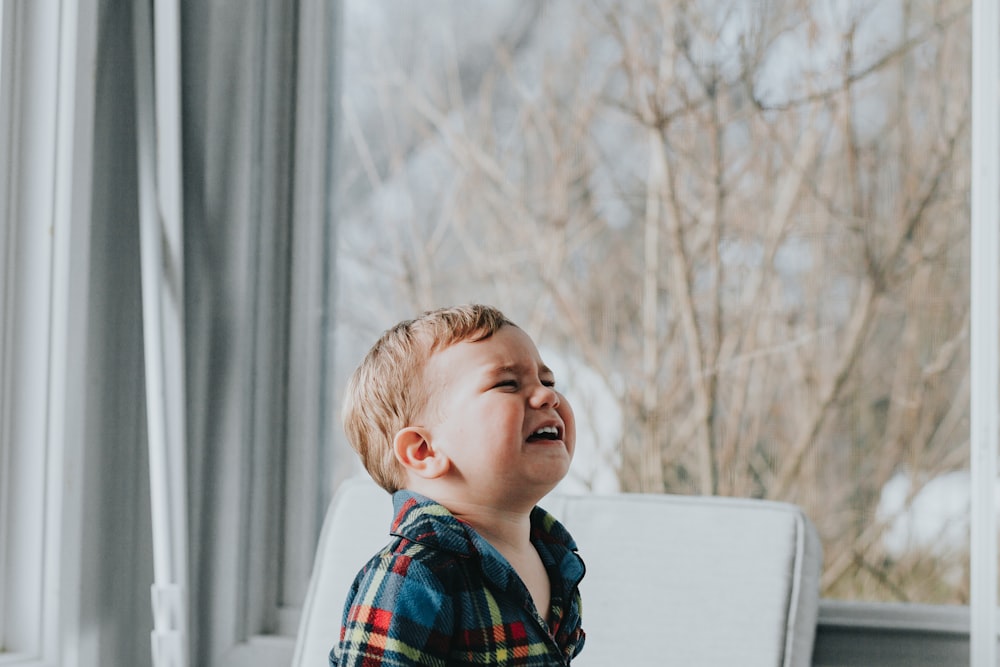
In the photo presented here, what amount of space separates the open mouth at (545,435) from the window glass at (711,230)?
614mm

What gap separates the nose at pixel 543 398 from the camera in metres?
1.00

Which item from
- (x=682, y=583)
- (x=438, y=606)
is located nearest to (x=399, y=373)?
(x=438, y=606)

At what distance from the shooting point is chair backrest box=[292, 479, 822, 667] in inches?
49.2

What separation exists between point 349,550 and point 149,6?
886mm

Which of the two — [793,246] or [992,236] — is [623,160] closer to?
[793,246]

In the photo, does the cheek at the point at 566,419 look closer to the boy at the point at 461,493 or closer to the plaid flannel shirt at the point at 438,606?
the boy at the point at 461,493

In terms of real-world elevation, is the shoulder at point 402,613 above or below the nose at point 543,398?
below

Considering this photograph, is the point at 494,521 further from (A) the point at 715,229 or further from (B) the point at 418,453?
(A) the point at 715,229

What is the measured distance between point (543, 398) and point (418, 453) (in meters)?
0.13

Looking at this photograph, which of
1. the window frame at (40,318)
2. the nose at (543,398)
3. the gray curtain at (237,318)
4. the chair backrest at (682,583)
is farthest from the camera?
the gray curtain at (237,318)

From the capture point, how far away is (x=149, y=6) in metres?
1.62

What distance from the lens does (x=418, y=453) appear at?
1021mm

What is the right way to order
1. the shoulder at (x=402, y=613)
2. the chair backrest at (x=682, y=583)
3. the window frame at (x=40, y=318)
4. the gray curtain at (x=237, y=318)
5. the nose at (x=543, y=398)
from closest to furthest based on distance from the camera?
the shoulder at (x=402, y=613)
the nose at (x=543, y=398)
the chair backrest at (x=682, y=583)
the window frame at (x=40, y=318)
the gray curtain at (x=237, y=318)

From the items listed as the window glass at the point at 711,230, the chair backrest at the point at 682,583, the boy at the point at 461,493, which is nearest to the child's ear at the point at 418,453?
the boy at the point at 461,493
